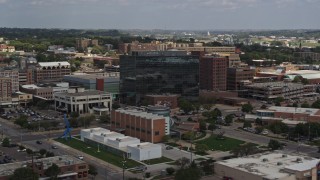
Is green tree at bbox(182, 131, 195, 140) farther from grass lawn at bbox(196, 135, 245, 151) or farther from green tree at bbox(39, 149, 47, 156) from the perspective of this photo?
green tree at bbox(39, 149, 47, 156)

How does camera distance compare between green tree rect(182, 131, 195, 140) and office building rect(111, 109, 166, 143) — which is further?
green tree rect(182, 131, 195, 140)

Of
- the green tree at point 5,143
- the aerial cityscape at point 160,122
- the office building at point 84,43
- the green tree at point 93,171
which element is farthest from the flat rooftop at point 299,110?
the office building at point 84,43

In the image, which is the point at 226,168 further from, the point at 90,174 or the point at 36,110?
the point at 36,110

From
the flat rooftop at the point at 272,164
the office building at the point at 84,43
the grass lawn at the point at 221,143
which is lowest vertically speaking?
the grass lawn at the point at 221,143

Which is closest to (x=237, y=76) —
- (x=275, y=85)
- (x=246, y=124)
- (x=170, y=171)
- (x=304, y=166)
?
(x=275, y=85)

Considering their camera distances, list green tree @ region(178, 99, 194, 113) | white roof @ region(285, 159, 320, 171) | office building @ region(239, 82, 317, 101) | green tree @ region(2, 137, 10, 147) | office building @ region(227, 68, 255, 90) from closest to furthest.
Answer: white roof @ region(285, 159, 320, 171)
green tree @ region(2, 137, 10, 147)
green tree @ region(178, 99, 194, 113)
office building @ region(239, 82, 317, 101)
office building @ region(227, 68, 255, 90)

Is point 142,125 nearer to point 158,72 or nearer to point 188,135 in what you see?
point 188,135

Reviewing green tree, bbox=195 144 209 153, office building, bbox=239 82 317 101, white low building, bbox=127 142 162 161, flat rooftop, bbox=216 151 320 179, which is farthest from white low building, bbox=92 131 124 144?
office building, bbox=239 82 317 101

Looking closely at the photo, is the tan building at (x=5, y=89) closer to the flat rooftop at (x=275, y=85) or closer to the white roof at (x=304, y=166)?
the flat rooftop at (x=275, y=85)
